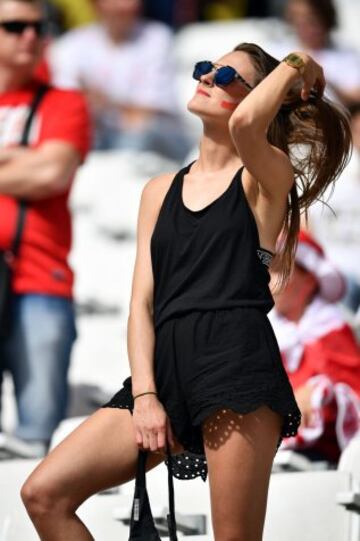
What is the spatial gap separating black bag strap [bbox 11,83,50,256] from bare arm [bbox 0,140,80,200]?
0.15ft

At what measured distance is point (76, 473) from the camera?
3881mm

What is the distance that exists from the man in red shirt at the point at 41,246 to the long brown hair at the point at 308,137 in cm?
184

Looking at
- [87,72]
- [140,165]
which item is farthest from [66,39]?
[140,165]

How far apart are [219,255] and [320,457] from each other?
72.4 inches

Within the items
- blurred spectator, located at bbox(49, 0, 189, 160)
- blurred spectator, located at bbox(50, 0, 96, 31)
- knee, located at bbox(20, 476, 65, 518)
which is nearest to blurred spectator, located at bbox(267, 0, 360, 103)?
blurred spectator, located at bbox(49, 0, 189, 160)

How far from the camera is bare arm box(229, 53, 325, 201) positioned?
3900 millimetres

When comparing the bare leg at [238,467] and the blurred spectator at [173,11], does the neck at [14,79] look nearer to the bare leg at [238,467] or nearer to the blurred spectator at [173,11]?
the bare leg at [238,467]

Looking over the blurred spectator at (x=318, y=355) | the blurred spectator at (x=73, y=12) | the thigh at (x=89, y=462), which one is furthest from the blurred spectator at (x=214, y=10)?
the thigh at (x=89, y=462)

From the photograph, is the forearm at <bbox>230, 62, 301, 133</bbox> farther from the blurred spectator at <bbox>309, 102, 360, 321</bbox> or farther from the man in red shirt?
the blurred spectator at <bbox>309, 102, 360, 321</bbox>

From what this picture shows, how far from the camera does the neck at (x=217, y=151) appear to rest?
13.6ft

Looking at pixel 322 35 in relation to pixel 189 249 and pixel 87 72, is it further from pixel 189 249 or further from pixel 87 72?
pixel 189 249

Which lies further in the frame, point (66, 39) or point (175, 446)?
point (66, 39)

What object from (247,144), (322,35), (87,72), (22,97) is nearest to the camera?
(247,144)

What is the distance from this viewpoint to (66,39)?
10.0m
